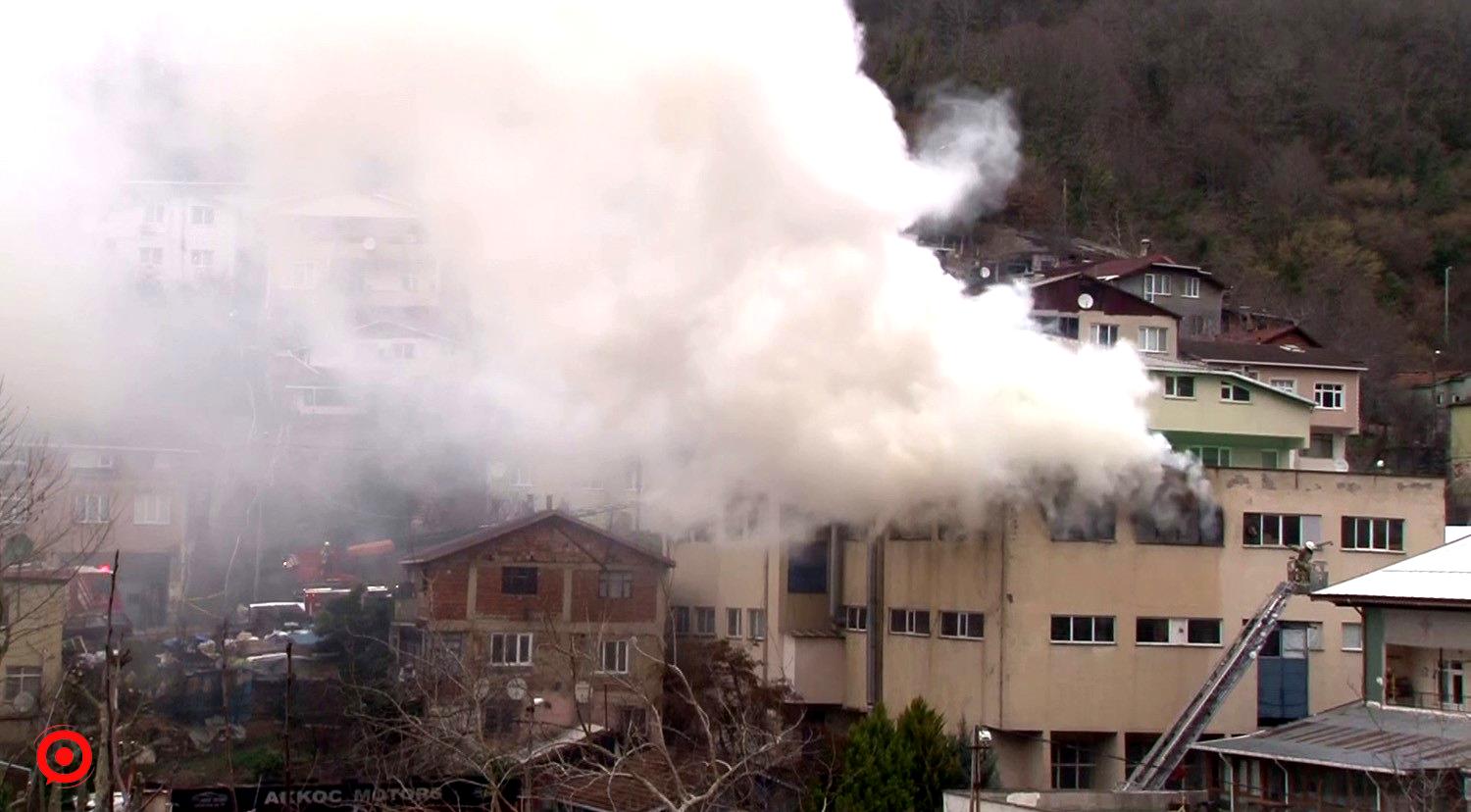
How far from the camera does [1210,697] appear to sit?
3816 cm

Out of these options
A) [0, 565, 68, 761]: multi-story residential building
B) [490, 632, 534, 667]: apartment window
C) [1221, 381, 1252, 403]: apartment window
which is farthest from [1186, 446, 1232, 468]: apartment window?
[0, 565, 68, 761]: multi-story residential building

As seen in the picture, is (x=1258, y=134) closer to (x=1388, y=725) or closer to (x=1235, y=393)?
(x=1235, y=393)

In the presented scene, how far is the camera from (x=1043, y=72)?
90.6 meters

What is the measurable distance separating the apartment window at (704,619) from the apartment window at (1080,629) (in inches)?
448

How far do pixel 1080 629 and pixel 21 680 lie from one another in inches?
896

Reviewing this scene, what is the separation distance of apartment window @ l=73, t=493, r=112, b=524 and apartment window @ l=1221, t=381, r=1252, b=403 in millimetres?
32390

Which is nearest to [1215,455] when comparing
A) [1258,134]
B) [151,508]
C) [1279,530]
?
[1279,530]

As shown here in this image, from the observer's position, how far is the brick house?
144 ft

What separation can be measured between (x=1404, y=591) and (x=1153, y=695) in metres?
6.76

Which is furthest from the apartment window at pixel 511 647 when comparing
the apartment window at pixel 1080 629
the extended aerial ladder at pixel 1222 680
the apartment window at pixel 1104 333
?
the apartment window at pixel 1104 333

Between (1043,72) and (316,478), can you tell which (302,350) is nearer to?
(316,478)

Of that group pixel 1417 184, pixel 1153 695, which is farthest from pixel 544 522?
pixel 1417 184

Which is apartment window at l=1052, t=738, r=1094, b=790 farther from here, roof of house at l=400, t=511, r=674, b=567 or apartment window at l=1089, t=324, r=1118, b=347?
apartment window at l=1089, t=324, r=1118, b=347

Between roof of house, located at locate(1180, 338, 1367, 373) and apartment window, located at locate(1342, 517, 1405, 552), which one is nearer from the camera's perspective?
apartment window, located at locate(1342, 517, 1405, 552)
